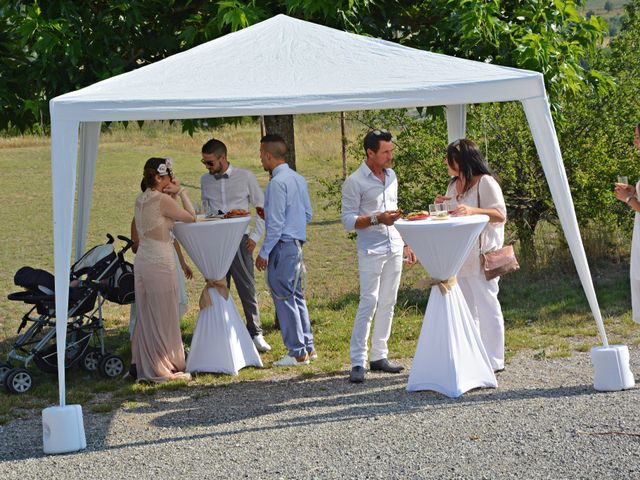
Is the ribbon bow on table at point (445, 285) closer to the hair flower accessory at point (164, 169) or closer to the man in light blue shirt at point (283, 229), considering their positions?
the man in light blue shirt at point (283, 229)

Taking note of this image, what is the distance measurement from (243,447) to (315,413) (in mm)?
954

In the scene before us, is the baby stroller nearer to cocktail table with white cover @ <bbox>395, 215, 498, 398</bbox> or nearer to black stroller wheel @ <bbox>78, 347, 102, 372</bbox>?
black stroller wheel @ <bbox>78, 347, 102, 372</bbox>

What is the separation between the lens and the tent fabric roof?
24.5 feet

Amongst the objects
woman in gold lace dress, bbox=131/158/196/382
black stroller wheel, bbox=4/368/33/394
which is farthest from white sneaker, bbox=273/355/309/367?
black stroller wheel, bbox=4/368/33/394

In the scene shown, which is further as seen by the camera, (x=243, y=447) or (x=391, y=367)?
(x=391, y=367)

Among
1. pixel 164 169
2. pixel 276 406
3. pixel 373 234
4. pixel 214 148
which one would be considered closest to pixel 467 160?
pixel 373 234

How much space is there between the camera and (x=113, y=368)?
9.55 meters

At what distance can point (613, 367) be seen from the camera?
7.86m

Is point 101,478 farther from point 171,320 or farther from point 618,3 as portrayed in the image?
point 618,3

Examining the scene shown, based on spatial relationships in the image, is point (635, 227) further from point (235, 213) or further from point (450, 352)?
point (235, 213)

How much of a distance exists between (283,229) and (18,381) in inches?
97.7

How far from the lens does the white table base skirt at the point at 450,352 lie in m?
8.07

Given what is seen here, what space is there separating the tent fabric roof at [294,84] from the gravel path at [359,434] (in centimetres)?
212

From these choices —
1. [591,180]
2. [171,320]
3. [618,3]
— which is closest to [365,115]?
[591,180]
